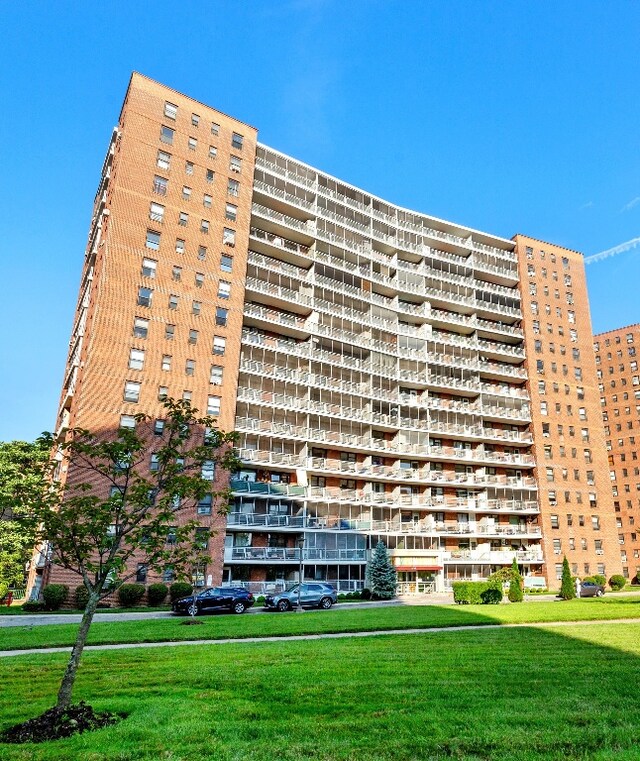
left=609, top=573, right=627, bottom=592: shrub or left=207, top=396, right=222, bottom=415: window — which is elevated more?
left=207, top=396, right=222, bottom=415: window

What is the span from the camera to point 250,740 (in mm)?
7344

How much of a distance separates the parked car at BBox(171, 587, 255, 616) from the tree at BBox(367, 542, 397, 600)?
14238 millimetres

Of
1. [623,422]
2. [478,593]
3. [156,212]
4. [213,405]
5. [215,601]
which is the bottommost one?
[215,601]

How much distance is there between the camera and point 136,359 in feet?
129

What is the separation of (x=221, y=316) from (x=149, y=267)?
6664mm

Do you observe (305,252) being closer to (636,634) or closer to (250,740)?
(636,634)

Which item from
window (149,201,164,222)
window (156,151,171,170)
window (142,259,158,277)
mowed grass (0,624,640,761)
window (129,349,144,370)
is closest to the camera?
mowed grass (0,624,640,761)

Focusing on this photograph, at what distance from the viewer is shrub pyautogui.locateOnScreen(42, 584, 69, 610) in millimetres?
31625

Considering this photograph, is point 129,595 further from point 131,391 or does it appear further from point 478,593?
point 478,593

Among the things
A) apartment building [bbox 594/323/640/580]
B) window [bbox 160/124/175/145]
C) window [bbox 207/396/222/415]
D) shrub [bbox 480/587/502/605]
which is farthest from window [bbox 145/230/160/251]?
apartment building [bbox 594/323/640/580]

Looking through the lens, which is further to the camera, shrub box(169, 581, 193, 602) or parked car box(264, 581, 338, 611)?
shrub box(169, 581, 193, 602)

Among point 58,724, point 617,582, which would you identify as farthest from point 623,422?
point 58,724

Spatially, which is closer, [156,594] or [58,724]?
[58,724]

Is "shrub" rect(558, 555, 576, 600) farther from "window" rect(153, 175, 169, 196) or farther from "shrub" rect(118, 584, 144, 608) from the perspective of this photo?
"window" rect(153, 175, 169, 196)
